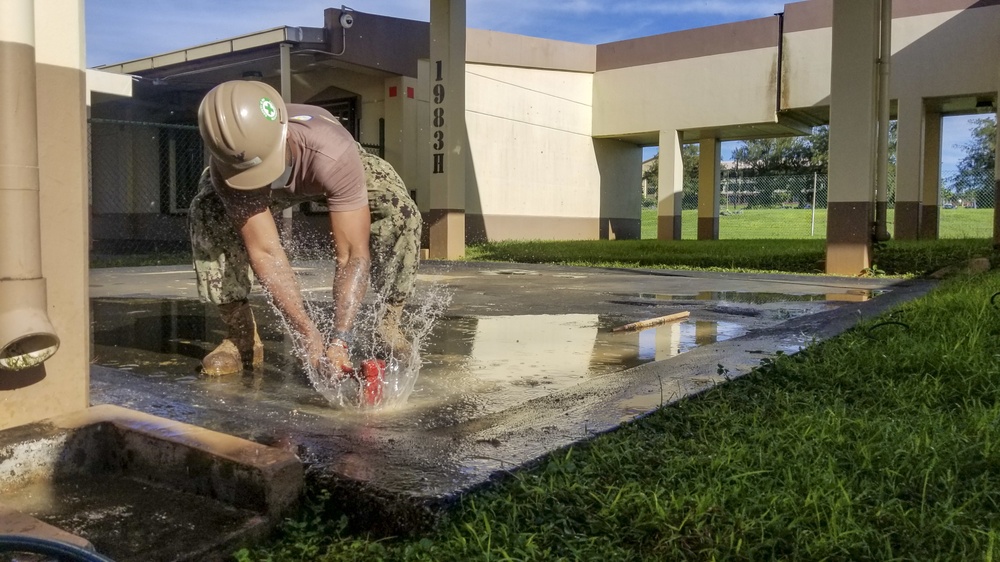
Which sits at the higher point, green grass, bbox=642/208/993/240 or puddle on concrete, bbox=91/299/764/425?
green grass, bbox=642/208/993/240

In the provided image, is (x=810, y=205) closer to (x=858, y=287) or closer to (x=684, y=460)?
(x=858, y=287)

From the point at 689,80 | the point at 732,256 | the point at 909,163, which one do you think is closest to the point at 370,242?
the point at 732,256

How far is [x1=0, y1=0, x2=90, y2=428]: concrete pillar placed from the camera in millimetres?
2377

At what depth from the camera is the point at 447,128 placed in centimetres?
1303

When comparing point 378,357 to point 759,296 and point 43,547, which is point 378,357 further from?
point 759,296

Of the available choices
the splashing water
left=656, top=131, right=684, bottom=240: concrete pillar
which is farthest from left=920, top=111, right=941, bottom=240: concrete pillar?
the splashing water

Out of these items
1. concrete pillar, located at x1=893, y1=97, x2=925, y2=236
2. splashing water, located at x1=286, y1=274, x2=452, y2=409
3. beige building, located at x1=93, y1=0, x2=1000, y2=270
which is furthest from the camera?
concrete pillar, located at x1=893, y1=97, x2=925, y2=236

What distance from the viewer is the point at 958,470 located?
213cm

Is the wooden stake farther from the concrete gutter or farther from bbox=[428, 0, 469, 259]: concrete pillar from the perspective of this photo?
bbox=[428, 0, 469, 259]: concrete pillar

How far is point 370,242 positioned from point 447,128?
9369mm

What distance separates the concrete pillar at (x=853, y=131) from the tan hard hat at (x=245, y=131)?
7934 mm

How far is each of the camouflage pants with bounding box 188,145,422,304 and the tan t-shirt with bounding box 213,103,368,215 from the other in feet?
1.08

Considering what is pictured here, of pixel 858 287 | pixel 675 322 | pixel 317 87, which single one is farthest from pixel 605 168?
pixel 675 322

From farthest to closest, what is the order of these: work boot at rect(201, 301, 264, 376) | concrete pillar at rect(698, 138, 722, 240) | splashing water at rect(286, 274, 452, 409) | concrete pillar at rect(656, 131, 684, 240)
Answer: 1. concrete pillar at rect(698, 138, 722, 240)
2. concrete pillar at rect(656, 131, 684, 240)
3. work boot at rect(201, 301, 264, 376)
4. splashing water at rect(286, 274, 452, 409)
